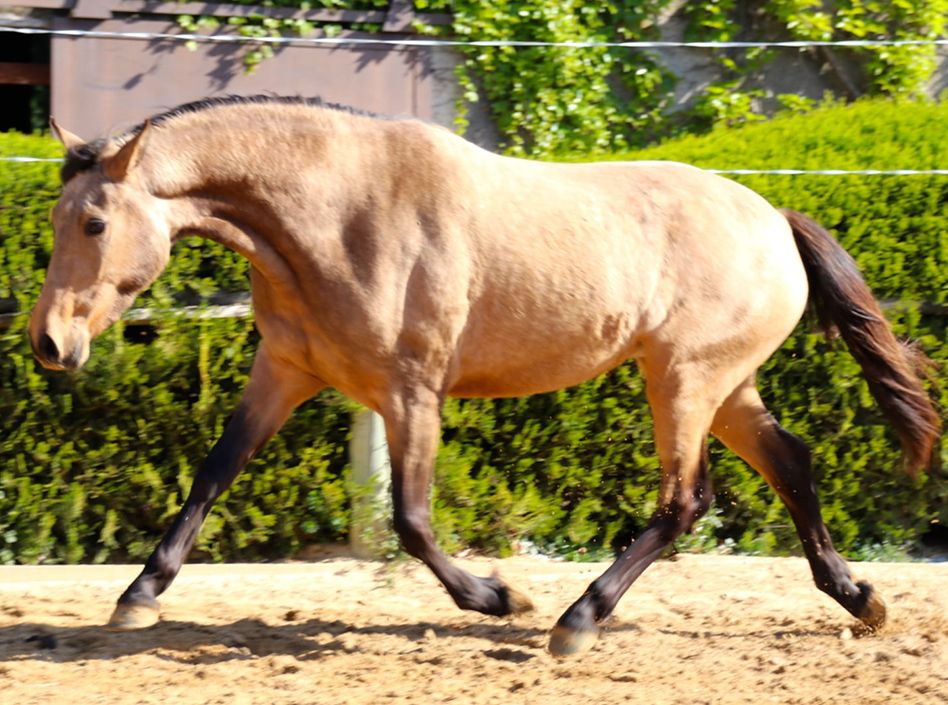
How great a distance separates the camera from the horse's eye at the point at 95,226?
3.89 m

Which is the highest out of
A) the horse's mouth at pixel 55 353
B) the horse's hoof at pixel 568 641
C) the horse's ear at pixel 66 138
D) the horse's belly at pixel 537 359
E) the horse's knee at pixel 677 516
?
the horse's ear at pixel 66 138

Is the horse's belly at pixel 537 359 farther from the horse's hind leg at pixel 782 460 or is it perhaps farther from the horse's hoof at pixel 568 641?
the horse's hoof at pixel 568 641

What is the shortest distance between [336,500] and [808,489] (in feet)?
6.28

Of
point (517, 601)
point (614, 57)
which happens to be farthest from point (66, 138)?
point (614, 57)

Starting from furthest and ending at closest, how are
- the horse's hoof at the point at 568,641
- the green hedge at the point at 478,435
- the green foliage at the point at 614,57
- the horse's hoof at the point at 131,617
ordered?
the green foliage at the point at 614,57, the green hedge at the point at 478,435, the horse's hoof at the point at 568,641, the horse's hoof at the point at 131,617

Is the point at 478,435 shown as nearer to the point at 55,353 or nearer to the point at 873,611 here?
the point at 873,611

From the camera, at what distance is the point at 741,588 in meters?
5.21

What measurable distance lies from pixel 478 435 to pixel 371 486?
528mm

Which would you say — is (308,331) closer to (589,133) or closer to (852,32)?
(589,133)

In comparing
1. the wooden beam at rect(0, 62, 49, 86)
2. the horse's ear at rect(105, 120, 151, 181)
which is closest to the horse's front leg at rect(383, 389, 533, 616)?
the horse's ear at rect(105, 120, 151, 181)

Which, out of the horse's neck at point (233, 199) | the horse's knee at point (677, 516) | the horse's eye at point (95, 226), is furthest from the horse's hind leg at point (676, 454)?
the horse's eye at point (95, 226)

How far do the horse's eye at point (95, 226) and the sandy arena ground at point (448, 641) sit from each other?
52.2 inches

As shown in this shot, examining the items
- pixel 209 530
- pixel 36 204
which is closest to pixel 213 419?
pixel 209 530

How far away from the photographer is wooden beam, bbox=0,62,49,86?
8.55 meters
